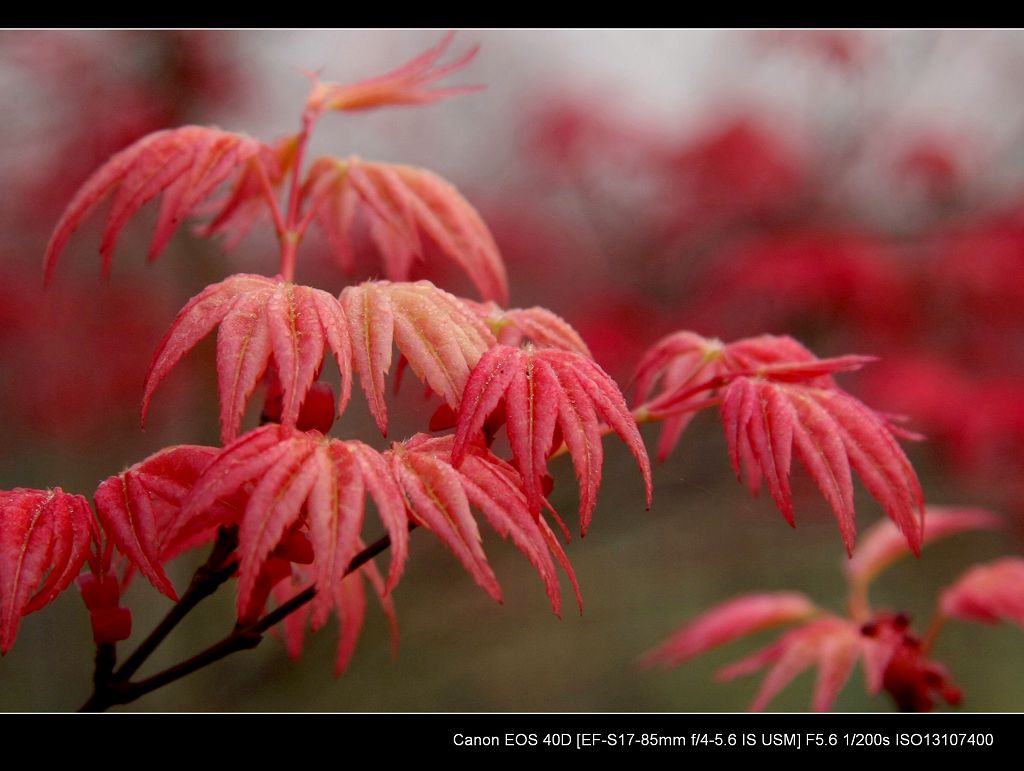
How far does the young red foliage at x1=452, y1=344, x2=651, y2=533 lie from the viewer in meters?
0.58

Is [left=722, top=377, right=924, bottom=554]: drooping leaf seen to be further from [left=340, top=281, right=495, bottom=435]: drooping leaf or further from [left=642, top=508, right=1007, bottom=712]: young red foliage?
[left=642, top=508, right=1007, bottom=712]: young red foliage

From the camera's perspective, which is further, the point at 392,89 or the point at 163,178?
the point at 392,89

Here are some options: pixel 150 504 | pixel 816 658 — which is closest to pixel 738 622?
pixel 816 658

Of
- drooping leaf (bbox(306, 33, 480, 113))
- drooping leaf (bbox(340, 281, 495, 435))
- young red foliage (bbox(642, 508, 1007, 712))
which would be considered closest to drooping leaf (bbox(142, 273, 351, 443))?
drooping leaf (bbox(340, 281, 495, 435))

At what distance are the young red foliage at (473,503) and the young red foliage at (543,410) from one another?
13mm

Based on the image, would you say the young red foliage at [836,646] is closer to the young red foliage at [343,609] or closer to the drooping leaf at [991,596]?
the drooping leaf at [991,596]

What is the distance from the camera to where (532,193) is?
2869 mm

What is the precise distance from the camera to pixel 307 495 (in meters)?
0.56

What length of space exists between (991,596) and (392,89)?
894 millimetres

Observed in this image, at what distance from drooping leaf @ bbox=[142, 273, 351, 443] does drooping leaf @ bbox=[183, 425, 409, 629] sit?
0.02 m

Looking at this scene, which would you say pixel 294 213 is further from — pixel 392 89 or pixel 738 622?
pixel 738 622

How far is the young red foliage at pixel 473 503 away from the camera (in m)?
0.55

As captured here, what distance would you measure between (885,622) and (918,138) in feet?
6.31
